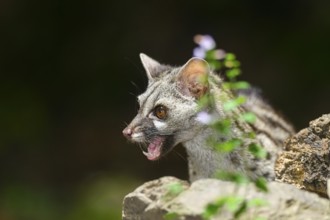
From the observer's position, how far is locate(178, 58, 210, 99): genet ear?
7402 mm

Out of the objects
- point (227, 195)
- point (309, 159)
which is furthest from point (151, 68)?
point (227, 195)

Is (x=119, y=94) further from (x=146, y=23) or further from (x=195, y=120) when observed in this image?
(x=195, y=120)

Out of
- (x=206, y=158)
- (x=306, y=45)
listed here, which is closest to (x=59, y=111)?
(x=306, y=45)

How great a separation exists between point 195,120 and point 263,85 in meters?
7.36

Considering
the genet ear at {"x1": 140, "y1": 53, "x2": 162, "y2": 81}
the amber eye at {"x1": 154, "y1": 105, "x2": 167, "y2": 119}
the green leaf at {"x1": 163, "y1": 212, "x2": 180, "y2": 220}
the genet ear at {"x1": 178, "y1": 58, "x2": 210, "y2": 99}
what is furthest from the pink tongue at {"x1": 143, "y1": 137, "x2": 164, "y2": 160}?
the green leaf at {"x1": 163, "y1": 212, "x2": 180, "y2": 220}

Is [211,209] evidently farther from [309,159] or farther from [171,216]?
[309,159]

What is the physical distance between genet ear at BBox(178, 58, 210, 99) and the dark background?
6.49 metres

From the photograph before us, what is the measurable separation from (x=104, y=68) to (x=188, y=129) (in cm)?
765

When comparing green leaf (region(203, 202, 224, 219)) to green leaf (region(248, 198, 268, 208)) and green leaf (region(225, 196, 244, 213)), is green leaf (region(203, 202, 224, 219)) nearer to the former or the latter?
green leaf (region(225, 196, 244, 213))

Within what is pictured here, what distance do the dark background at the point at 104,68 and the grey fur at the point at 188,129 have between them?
6.14m

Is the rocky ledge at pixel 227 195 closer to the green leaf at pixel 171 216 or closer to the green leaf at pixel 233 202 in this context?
the green leaf at pixel 171 216

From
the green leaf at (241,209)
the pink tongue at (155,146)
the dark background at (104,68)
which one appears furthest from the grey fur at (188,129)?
the dark background at (104,68)

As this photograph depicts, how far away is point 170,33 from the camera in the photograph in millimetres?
15609

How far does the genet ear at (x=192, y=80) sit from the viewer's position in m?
7.40
